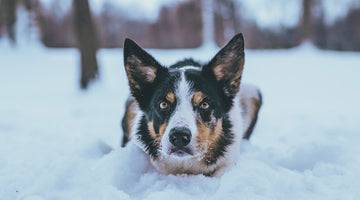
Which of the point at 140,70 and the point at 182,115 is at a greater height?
the point at 140,70

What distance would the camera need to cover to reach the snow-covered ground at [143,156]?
2162 millimetres

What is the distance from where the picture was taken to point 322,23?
87.0 ft

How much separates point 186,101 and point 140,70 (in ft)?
2.17

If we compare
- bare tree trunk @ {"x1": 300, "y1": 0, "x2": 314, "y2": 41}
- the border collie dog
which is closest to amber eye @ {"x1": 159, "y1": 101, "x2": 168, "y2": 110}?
the border collie dog

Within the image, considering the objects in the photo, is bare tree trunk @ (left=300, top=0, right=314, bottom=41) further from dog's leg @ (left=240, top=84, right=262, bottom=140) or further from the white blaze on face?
the white blaze on face

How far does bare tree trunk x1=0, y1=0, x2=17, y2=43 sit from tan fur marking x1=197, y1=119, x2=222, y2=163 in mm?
16374

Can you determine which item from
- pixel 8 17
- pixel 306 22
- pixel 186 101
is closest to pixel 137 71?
pixel 186 101

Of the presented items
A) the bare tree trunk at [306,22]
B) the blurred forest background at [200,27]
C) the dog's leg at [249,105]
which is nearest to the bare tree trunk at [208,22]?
the blurred forest background at [200,27]

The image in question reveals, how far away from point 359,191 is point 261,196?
2.38 feet

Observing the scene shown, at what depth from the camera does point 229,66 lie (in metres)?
2.88

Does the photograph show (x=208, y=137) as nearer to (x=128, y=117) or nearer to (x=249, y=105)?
(x=128, y=117)

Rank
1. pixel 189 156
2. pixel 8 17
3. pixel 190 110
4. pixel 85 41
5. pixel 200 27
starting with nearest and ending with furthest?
pixel 189 156 < pixel 190 110 < pixel 85 41 < pixel 8 17 < pixel 200 27

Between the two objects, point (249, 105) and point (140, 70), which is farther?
point (249, 105)

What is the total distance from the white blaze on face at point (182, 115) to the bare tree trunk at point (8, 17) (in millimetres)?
16218
